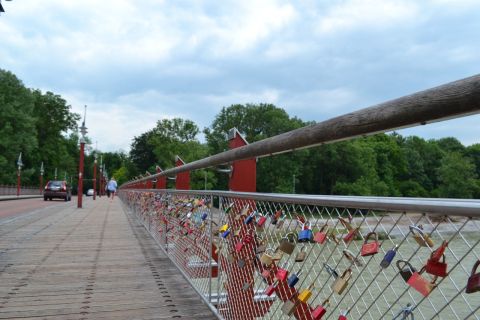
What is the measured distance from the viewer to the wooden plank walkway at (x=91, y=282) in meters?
3.64

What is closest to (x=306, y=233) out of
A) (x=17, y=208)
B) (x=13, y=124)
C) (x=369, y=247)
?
Result: (x=369, y=247)

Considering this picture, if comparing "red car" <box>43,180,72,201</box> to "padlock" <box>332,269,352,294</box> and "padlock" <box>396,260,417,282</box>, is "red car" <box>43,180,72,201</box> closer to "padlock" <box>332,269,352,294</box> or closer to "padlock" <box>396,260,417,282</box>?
"padlock" <box>332,269,352,294</box>

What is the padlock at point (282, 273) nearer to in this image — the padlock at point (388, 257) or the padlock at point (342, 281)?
the padlock at point (342, 281)

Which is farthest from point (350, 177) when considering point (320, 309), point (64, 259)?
point (320, 309)

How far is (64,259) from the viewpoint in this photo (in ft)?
19.4

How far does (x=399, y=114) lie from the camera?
148 cm

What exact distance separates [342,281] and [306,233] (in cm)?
30

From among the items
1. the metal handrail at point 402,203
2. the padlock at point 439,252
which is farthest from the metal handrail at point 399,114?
the padlock at point 439,252

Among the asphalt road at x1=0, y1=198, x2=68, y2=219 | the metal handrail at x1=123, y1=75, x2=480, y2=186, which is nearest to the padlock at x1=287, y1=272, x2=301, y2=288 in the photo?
the metal handrail at x1=123, y1=75, x2=480, y2=186

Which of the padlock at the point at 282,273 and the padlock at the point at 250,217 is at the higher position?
the padlock at the point at 250,217

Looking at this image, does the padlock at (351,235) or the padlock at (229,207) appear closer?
the padlock at (351,235)

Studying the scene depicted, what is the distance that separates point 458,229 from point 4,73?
6674 centimetres

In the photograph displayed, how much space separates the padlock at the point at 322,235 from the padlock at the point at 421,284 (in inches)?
22.9

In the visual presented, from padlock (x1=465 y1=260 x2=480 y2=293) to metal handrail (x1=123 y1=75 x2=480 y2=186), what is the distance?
1.21 feet
